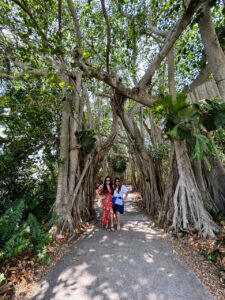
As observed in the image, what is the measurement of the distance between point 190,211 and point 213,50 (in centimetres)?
287

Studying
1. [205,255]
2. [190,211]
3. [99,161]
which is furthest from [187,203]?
[99,161]

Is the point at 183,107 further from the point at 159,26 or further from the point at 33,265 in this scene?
the point at 33,265

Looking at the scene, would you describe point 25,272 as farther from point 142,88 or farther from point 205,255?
point 142,88

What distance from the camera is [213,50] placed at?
3018mm

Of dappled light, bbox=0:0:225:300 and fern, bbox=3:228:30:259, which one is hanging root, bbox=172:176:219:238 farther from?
fern, bbox=3:228:30:259

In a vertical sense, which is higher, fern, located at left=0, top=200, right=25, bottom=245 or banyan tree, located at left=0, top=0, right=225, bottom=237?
banyan tree, located at left=0, top=0, right=225, bottom=237

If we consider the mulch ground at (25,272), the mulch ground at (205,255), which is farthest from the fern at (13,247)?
the mulch ground at (205,255)

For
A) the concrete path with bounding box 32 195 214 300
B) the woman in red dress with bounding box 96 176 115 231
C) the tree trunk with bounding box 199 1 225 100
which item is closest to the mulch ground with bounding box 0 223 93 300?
the concrete path with bounding box 32 195 214 300

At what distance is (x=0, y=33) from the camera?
364 centimetres

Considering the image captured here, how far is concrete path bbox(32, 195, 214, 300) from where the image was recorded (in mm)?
1919

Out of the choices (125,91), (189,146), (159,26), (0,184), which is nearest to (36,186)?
(0,184)

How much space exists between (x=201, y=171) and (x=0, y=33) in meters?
5.08

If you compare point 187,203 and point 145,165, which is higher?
point 145,165

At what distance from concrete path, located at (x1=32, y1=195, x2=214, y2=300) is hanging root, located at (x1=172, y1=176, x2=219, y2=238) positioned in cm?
62
